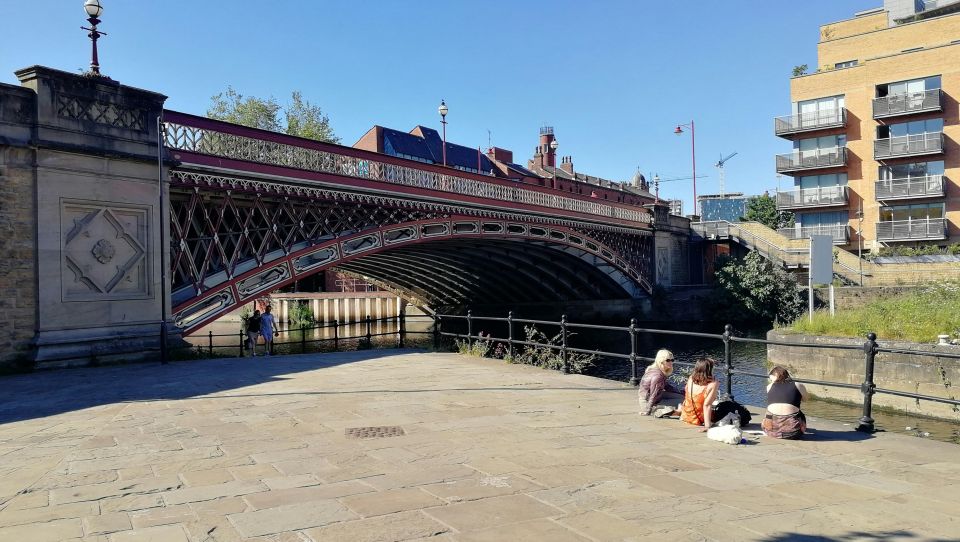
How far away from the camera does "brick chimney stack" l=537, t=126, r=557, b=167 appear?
77.6 meters

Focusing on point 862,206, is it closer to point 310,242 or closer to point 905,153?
point 905,153

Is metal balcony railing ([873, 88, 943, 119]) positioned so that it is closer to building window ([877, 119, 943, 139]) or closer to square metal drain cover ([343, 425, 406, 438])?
building window ([877, 119, 943, 139])

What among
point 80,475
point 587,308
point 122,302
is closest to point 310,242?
point 122,302

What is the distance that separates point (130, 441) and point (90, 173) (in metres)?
8.25

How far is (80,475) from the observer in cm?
553

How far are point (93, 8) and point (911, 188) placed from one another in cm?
4152

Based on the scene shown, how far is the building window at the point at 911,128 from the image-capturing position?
39.6 metres

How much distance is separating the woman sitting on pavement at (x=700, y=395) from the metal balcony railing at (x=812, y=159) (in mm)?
40336

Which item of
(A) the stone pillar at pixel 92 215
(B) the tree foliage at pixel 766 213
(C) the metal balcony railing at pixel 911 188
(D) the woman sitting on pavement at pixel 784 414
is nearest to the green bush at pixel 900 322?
(D) the woman sitting on pavement at pixel 784 414

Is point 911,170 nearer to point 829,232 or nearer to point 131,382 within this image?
point 829,232

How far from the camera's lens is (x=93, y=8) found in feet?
41.7

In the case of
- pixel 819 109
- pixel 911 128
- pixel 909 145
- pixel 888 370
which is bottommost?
pixel 888 370

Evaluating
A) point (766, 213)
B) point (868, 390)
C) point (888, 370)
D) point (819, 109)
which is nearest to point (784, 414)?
point (868, 390)

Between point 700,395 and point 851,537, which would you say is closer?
point 851,537
